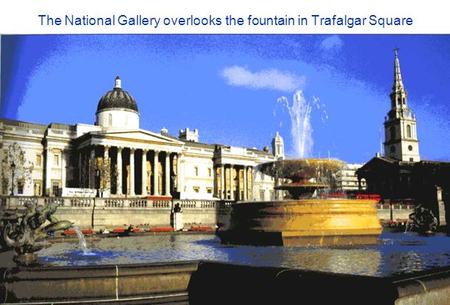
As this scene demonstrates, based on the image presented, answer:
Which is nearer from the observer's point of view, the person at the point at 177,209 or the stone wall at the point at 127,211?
the stone wall at the point at 127,211

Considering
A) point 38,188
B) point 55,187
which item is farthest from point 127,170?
point 38,188

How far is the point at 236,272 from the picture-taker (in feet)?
13.1

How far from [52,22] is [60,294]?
17.4 ft

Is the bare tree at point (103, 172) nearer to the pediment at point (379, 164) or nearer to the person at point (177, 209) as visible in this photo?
the person at point (177, 209)

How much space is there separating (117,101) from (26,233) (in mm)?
43971

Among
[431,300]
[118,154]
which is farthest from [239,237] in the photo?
[118,154]

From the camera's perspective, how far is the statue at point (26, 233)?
5465 mm

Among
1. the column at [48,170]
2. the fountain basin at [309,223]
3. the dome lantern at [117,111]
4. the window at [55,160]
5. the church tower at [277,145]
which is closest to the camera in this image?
the fountain basin at [309,223]

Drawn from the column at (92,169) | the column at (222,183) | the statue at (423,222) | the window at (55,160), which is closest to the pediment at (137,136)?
the column at (92,169)

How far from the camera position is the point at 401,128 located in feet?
201

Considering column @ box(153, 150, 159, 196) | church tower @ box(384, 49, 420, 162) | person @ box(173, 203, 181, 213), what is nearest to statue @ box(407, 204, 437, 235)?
person @ box(173, 203, 181, 213)

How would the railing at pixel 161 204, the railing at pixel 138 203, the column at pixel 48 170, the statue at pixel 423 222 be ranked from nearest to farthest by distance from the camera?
the statue at pixel 423 222, the railing at pixel 138 203, the railing at pixel 161 204, the column at pixel 48 170

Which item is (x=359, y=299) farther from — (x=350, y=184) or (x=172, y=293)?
(x=350, y=184)

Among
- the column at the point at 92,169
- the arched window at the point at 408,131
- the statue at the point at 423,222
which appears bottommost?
the statue at the point at 423,222
